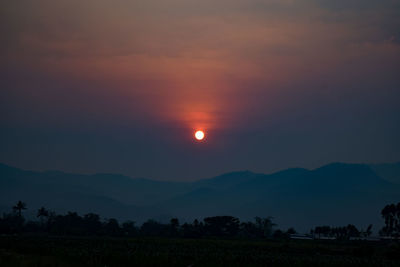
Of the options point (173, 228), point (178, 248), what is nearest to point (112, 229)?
point (173, 228)

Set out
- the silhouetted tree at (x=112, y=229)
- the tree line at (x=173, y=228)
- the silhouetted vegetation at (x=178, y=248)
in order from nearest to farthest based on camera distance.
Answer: the silhouetted vegetation at (x=178, y=248) → the tree line at (x=173, y=228) → the silhouetted tree at (x=112, y=229)

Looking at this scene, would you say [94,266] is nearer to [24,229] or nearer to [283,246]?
[283,246]

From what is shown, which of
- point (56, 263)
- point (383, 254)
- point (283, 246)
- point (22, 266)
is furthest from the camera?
point (283, 246)

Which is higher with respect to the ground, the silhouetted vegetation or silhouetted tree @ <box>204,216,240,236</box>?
silhouetted tree @ <box>204,216,240,236</box>

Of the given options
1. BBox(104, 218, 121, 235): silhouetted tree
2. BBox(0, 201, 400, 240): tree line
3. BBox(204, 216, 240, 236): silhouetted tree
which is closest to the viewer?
BBox(0, 201, 400, 240): tree line

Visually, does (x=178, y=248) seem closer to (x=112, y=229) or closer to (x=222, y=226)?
(x=222, y=226)

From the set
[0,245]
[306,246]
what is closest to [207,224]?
[306,246]

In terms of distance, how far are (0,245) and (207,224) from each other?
285 feet

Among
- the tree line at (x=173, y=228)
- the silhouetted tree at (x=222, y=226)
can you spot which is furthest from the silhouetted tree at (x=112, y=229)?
the silhouetted tree at (x=222, y=226)


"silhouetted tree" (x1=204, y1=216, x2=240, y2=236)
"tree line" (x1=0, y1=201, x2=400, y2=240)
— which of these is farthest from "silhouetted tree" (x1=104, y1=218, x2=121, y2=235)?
"silhouetted tree" (x1=204, y1=216, x2=240, y2=236)

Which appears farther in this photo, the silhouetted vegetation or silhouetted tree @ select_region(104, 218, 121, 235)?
silhouetted tree @ select_region(104, 218, 121, 235)

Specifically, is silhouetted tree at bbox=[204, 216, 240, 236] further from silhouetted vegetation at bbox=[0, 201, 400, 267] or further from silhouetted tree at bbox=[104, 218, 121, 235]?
silhouetted tree at bbox=[104, 218, 121, 235]

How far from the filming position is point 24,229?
17288 centimetres

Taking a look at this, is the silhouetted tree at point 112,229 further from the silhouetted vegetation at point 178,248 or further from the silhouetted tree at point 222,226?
the silhouetted tree at point 222,226
